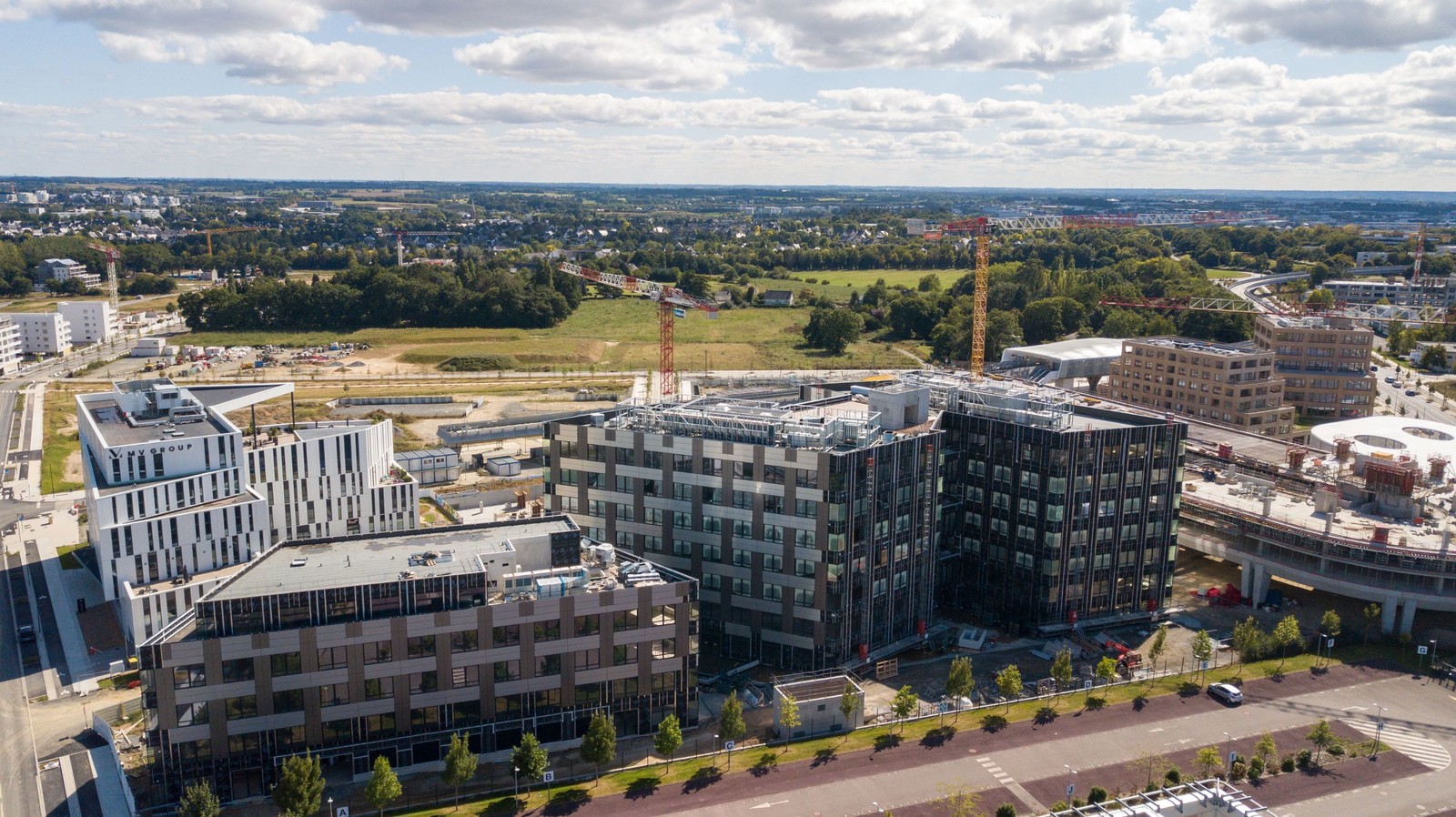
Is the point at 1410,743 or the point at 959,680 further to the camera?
the point at 959,680

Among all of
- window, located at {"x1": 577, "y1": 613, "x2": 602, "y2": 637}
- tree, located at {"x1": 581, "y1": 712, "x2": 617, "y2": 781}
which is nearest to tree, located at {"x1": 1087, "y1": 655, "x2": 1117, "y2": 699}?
tree, located at {"x1": 581, "y1": 712, "x2": 617, "y2": 781}

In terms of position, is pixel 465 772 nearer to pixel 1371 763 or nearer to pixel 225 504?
pixel 225 504

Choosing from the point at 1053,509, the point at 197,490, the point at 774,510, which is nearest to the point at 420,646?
the point at 774,510

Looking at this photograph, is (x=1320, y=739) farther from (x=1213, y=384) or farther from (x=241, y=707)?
(x=1213, y=384)

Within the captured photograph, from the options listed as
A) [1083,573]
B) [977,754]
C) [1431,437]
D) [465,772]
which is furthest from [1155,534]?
[465,772]

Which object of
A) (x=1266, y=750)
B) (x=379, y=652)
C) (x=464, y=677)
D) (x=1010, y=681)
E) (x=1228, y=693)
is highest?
(x=379, y=652)
